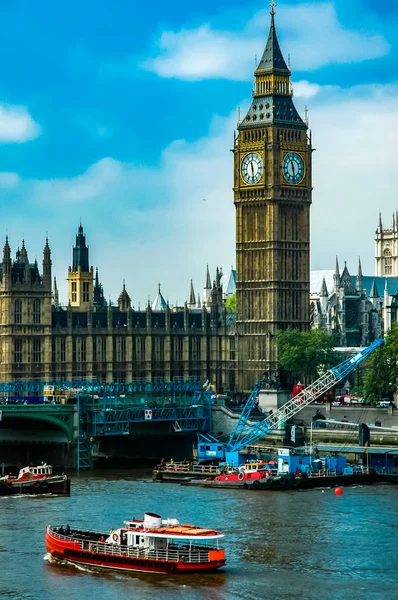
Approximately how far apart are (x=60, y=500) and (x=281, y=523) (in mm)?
15841

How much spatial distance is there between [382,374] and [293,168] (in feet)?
104

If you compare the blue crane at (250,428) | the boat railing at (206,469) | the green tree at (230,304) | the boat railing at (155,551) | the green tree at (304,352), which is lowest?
the boat railing at (155,551)

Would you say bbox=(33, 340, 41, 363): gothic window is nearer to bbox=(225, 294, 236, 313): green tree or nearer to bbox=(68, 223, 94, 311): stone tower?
bbox=(68, 223, 94, 311): stone tower

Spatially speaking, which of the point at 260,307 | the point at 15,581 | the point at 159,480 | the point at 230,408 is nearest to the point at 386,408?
the point at 230,408

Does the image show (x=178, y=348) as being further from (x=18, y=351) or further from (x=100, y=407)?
(x=100, y=407)

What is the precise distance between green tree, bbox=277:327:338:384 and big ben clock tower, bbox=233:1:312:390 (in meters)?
2.69

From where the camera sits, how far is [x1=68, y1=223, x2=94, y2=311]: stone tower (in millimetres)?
172375

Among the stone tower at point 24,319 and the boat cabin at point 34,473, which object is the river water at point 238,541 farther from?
the stone tower at point 24,319

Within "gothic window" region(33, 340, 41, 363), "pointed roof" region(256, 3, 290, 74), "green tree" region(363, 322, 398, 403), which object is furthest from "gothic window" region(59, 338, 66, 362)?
"pointed roof" region(256, 3, 290, 74)

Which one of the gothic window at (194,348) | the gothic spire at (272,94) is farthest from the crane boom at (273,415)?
the gothic spire at (272,94)

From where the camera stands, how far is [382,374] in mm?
132750

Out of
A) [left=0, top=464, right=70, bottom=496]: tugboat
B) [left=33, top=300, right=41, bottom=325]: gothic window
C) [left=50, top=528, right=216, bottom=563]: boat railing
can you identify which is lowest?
[left=50, top=528, right=216, bottom=563]: boat railing

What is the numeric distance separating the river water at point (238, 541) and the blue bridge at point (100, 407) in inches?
325

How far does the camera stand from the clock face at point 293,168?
158 metres
